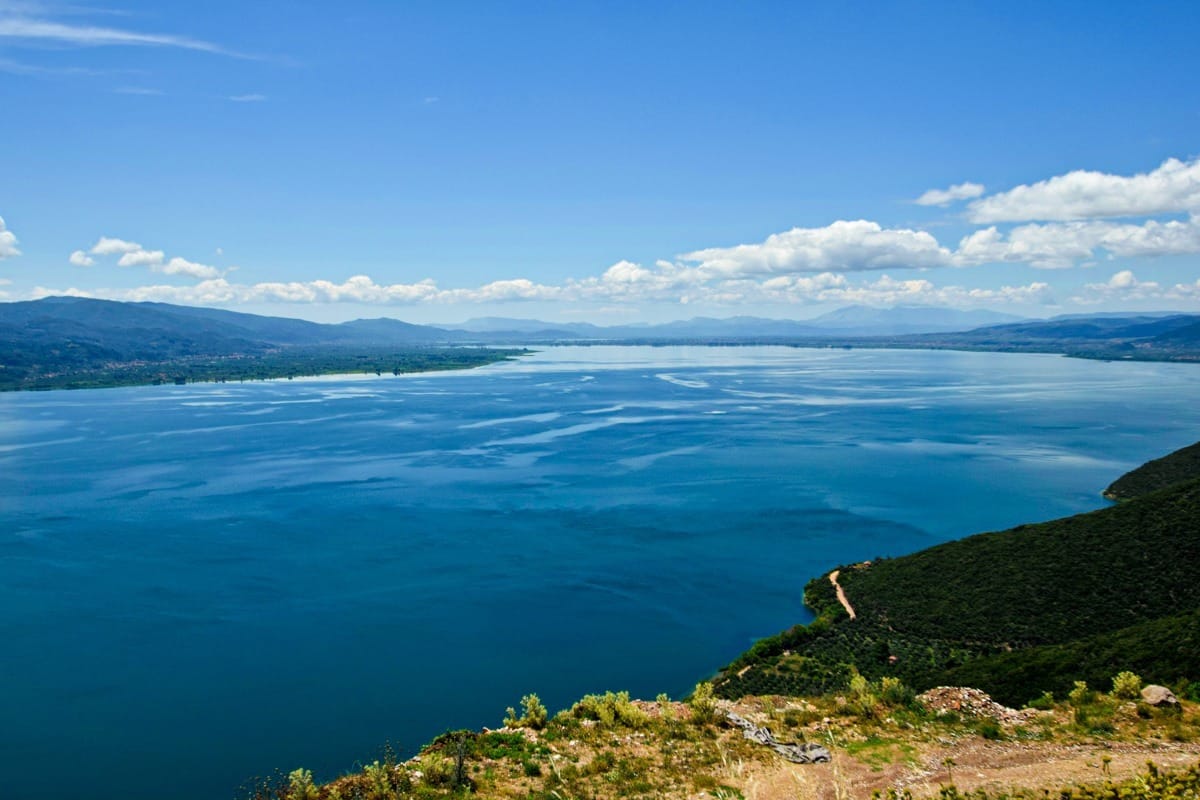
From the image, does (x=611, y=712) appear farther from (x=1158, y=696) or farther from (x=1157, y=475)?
(x=1157, y=475)

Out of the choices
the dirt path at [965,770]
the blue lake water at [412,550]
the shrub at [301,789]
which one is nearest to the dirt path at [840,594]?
the blue lake water at [412,550]

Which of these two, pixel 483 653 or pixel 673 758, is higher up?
pixel 673 758

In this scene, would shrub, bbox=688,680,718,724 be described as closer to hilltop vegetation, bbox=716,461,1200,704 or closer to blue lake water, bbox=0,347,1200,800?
hilltop vegetation, bbox=716,461,1200,704

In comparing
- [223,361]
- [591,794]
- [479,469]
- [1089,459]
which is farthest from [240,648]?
[223,361]

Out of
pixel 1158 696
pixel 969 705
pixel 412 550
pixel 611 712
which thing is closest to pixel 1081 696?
pixel 1158 696

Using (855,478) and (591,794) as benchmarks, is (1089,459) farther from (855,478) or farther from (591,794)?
(591,794)

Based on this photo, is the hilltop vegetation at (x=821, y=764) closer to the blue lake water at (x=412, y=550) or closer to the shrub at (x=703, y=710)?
the shrub at (x=703, y=710)
